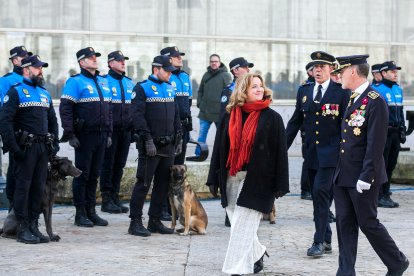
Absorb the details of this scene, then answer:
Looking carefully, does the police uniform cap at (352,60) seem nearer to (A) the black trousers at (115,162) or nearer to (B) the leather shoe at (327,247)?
(B) the leather shoe at (327,247)

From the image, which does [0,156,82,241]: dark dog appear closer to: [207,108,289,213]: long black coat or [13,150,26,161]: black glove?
[13,150,26,161]: black glove

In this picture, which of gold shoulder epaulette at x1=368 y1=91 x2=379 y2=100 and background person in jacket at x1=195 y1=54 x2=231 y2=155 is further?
background person in jacket at x1=195 y1=54 x2=231 y2=155

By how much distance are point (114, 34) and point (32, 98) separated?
9.05 m

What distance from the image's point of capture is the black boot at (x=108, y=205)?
12.0 m

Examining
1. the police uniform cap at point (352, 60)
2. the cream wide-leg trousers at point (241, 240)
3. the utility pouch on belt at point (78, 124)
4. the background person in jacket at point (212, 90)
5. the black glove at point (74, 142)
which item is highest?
the police uniform cap at point (352, 60)

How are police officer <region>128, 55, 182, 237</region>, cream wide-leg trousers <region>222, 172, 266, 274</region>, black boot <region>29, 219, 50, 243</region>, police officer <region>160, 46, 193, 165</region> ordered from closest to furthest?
cream wide-leg trousers <region>222, 172, 266, 274</region> < black boot <region>29, 219, 50, 243</region> < police officer <region>128, 55, 182, 237</region> < police officer <region>160, 46, 193, 165</region>

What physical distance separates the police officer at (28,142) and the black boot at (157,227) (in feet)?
4.11

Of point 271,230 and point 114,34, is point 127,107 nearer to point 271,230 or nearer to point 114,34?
point 271,230

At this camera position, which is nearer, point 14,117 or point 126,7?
point 14,117

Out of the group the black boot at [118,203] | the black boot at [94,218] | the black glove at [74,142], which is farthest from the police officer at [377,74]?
the black glove at [74,142]

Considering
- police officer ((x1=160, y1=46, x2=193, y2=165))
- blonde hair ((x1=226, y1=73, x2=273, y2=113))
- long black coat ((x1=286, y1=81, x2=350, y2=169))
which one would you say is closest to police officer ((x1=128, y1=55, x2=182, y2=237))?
police officer ((x1=160, y1=46, x2=193, y2=165))

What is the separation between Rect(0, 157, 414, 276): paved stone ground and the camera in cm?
846

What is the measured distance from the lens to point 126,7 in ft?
61.5

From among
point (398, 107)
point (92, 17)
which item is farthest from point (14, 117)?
point (92, 17)
